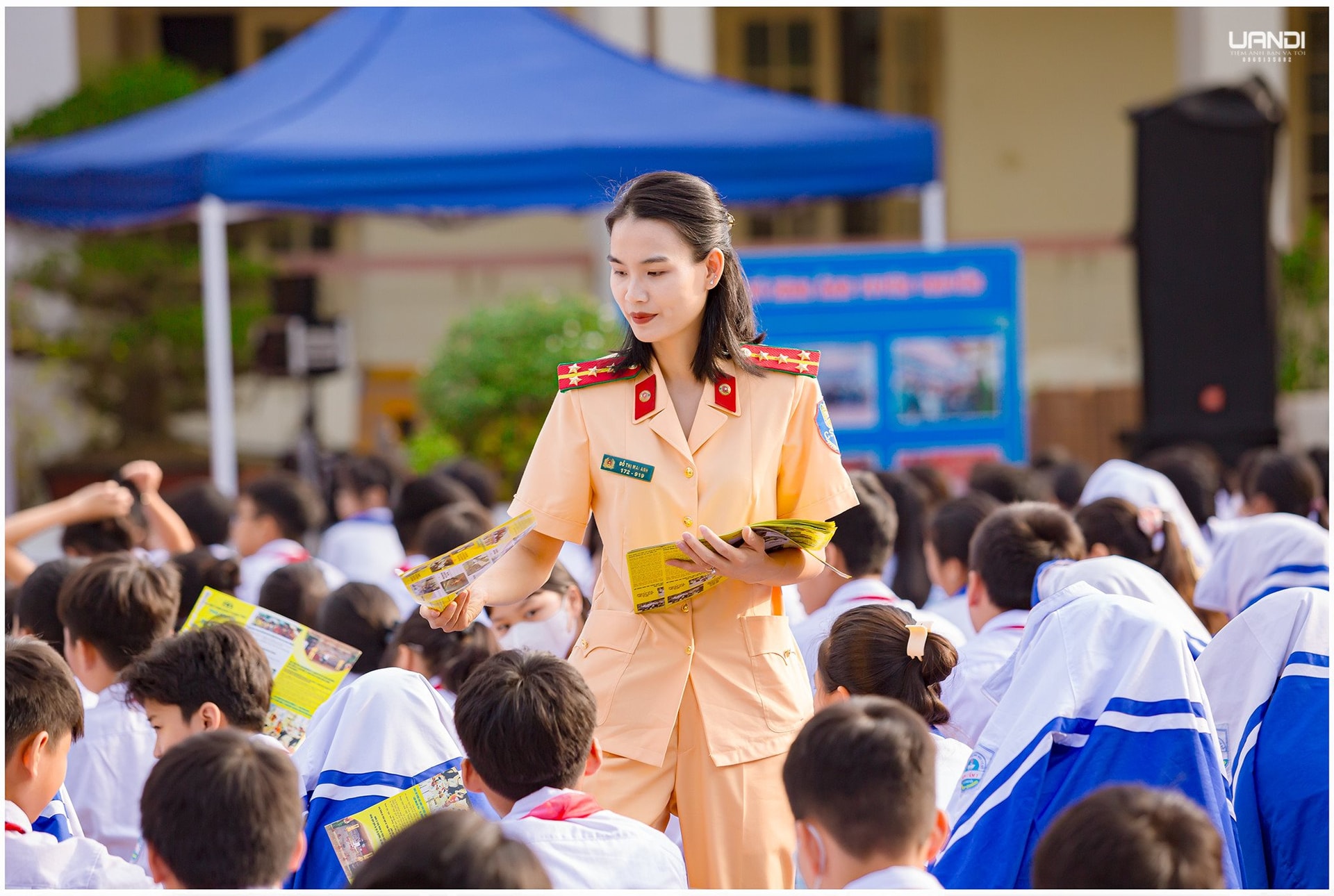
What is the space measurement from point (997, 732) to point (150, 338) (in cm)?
893

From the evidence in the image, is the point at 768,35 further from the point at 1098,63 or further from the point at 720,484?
the point at 720,484

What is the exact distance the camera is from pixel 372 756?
2137 mm

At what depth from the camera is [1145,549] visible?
3314 millimetres

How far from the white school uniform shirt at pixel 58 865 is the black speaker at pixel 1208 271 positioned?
5.57m

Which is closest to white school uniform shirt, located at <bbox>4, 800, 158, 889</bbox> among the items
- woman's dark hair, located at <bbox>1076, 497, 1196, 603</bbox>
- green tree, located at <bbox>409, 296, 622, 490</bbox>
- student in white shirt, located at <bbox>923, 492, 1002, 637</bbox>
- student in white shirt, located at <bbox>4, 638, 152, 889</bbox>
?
student in white shirt, located at <bbox>4, 638, 152, 889</bbox>

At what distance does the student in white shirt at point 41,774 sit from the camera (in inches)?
75.9

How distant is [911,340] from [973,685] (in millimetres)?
3581

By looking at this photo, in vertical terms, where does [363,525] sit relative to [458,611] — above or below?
below

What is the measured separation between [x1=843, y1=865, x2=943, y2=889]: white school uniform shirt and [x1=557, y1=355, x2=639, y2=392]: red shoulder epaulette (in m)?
0.80

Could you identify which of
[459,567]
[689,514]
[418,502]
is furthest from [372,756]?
[418,502]

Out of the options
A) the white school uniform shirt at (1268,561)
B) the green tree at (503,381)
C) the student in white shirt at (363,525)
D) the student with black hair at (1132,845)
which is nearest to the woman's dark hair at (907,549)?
the white school uniform shirt at (1268,561)

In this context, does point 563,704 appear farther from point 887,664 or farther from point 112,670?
point 112,670

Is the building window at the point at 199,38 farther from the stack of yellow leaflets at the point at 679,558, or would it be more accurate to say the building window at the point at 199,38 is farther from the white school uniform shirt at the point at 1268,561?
the stack of yellow leaflets at the point at 679,558

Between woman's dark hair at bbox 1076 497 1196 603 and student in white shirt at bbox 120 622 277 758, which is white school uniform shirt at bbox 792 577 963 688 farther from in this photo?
student in white shirt at bbox 120 622 277 758
